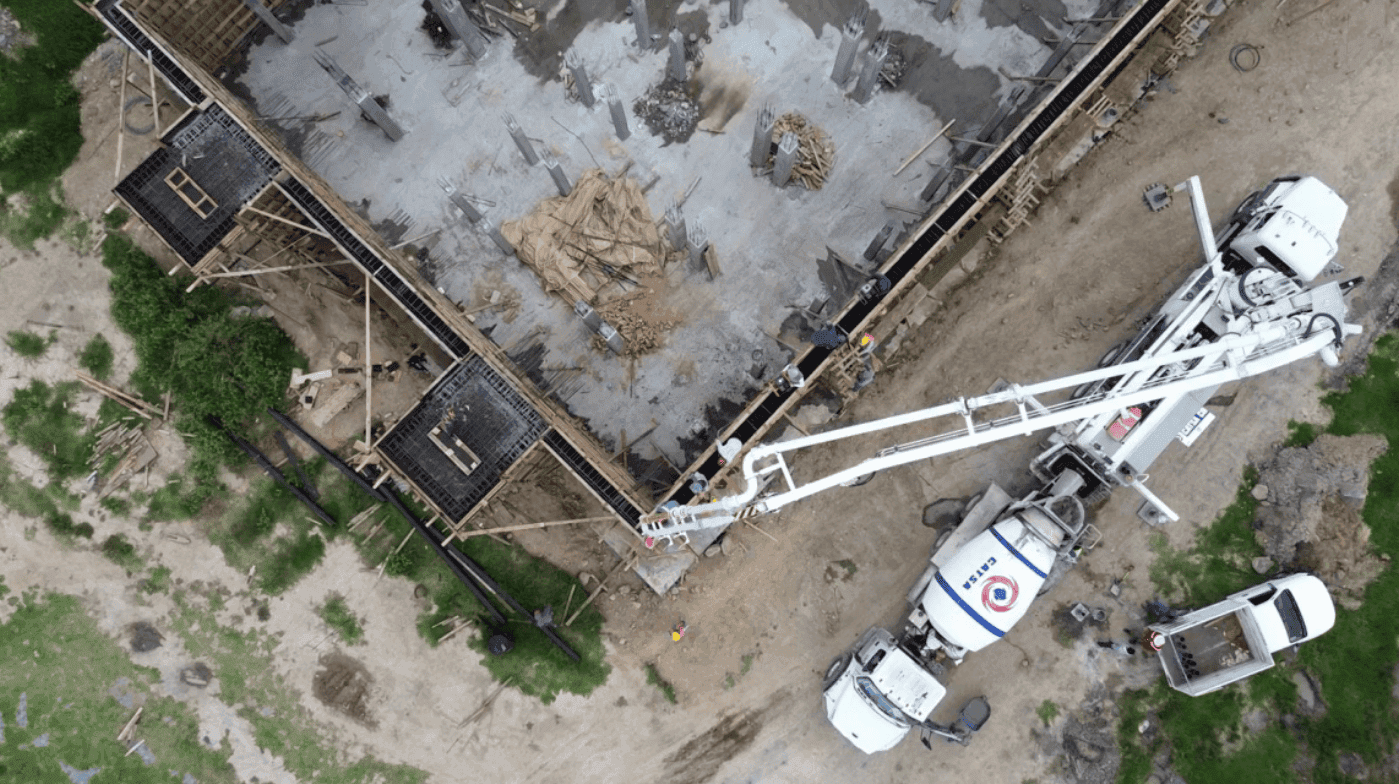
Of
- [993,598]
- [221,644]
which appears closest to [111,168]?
[221,644]

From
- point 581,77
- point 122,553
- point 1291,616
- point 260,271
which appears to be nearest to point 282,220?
point 260,271

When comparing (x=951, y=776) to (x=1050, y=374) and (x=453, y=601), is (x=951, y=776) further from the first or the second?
(x=453, y=601)

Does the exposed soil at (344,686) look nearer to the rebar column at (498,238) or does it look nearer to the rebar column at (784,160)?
the rebar column at (498,238)

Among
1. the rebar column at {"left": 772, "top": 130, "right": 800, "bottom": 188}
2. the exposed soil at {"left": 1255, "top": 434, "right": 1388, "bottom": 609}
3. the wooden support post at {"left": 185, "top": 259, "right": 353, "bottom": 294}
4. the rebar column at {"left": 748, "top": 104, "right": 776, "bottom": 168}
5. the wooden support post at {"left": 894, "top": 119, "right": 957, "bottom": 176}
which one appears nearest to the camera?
the wooden support post at {"left": 185, "top": 259, "right": 353, "bottom": 294}

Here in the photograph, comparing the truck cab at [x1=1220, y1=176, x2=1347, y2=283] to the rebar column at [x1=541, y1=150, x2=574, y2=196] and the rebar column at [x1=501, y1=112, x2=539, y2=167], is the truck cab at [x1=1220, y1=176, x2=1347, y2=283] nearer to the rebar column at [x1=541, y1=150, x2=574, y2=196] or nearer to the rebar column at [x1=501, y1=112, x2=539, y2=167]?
the rebar column at [x1=541, y1=150, x2=574, y2=196]

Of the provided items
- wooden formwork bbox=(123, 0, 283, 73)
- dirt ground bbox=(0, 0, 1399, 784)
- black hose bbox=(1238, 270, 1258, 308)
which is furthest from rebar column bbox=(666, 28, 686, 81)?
black hose bbox=(1238, 270, 1258, 308)
